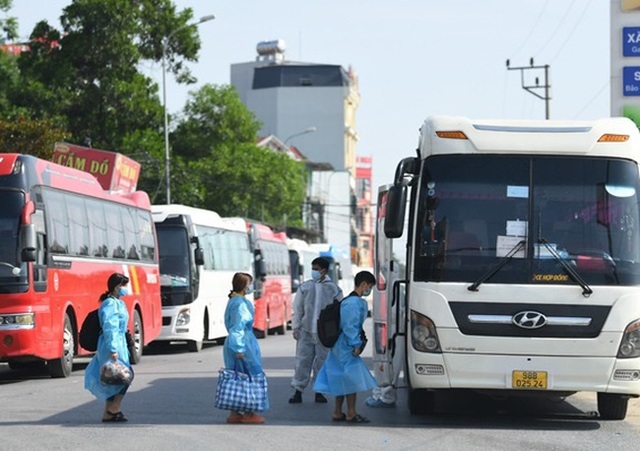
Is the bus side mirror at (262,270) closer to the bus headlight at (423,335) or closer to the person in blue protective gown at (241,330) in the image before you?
the person in blue protective gown at (241,330)

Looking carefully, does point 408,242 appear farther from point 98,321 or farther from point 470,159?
point 98,321

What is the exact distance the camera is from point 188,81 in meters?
56.6

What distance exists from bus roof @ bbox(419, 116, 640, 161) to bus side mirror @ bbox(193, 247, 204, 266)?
16.0 metres

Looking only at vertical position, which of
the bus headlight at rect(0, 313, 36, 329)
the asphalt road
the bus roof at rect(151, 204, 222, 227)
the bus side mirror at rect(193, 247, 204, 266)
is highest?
the bus roof at rect(151, 204, 222, 227)

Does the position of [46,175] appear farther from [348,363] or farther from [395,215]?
[395,215]

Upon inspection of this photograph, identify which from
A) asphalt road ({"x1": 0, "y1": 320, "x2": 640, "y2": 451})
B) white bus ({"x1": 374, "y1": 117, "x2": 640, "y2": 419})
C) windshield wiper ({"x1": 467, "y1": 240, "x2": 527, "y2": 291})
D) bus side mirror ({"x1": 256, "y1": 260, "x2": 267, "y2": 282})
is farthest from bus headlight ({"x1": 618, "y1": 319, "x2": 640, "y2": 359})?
bus side mirror ({"x1": 256, "y1": 260, "x2": 267, "y2": 282})

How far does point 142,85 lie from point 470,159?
43.2m

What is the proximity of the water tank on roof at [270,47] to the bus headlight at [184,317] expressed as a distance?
99.5m

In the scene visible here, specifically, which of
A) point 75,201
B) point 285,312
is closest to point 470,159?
point 75,201

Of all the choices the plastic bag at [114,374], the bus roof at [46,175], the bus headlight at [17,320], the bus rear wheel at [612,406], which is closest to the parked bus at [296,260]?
the bus roof at [46,175]

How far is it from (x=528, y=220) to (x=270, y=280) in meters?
28.6

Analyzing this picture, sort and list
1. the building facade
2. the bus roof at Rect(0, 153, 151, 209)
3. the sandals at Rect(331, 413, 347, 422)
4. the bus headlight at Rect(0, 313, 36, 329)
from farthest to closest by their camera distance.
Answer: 1. the building facade
2. the bus roof at Rect(0, 153, 151, 209)
3. the bus headlight at Rect(0, 313, 36, 329)
4. the sandals at Rect(331, 413, 347, 422)

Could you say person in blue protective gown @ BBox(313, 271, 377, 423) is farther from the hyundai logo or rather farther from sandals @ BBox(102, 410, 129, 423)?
sandals @ BBox(102, 410, 129, 423)

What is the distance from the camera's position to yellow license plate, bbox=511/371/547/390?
1445cm
